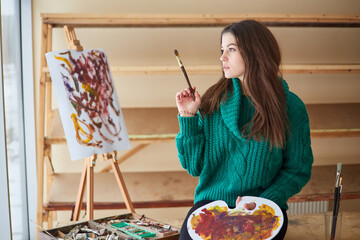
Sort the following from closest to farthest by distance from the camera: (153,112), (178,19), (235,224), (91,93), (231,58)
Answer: (235,224)
(231,58)
(91,93)
(178,19)
(153,112)

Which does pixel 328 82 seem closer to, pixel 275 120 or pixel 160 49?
pixel 160 49

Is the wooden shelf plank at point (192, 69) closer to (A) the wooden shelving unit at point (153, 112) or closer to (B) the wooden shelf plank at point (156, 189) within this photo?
(A) the wooden shelving unit at point (153, 112)

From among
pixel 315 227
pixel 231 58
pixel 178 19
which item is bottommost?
pixel 315 227

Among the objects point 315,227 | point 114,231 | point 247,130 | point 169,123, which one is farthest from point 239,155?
point 169,123

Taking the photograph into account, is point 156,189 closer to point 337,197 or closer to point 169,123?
point 169,123

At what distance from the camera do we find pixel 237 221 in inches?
61.4

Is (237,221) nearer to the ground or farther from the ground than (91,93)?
nearer to the ground

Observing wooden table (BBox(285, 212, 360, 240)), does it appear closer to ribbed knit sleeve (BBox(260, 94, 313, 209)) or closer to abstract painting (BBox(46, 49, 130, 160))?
ribbed knit sleeve (BBox(260, 94, 313, 209))

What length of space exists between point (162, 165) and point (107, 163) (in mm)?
420

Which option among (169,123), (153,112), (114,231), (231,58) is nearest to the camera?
(231,58)

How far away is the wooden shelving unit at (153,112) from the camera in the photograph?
104 inches

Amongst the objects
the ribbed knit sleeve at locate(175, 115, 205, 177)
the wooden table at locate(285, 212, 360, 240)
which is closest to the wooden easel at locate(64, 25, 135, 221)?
the ribbed knit sleeve at locate(175, 115, 205, 177)

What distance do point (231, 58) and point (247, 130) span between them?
0.96 ft

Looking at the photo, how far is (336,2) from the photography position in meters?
3.32
